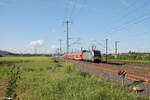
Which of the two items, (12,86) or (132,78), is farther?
(132,78)

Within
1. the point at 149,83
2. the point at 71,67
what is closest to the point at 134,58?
the point at 71,67

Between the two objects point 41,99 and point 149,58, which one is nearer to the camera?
point 41,99

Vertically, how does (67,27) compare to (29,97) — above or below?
above

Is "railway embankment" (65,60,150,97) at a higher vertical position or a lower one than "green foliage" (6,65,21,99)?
lower

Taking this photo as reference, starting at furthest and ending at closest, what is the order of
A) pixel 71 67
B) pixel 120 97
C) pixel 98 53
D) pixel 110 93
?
pixel 98 53, pixel 71 67, pixel 110 93, pixel 120 97

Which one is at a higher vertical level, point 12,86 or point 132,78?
point 12,86

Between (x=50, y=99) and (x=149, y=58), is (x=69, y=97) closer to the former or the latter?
(x=50, y=99)

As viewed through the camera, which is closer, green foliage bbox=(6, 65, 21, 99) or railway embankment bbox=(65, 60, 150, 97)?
green foliage bbox=(6, 65, 21, 99)

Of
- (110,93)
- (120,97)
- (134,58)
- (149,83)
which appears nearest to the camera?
(120,97)

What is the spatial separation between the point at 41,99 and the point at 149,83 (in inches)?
330

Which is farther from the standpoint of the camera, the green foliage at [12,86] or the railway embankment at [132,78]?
the railway embankment at [132,78]

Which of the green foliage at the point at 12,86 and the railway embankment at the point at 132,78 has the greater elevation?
the green foliage at the point at 12,86

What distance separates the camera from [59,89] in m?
8.04

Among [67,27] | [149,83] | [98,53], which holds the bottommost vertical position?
[149,83]
